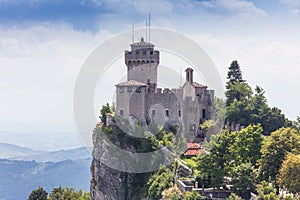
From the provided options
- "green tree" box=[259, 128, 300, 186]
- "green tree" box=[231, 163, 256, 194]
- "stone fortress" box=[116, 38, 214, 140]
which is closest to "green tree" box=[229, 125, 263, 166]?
"green tree" box=[231, 163, 256, 194]

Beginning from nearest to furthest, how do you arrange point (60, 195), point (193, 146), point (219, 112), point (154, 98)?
point (193, 146), point (154, 98), point (219, 112), point (60, 195)

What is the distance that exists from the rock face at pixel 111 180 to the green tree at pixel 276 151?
1659 cm

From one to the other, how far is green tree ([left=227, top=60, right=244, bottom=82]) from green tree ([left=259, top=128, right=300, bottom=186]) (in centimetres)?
2932

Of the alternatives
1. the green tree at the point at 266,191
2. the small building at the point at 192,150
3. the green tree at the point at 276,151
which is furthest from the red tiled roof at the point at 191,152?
the green tree at the point at 266,191

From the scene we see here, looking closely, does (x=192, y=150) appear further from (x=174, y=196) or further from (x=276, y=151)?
(x=276, y=151)

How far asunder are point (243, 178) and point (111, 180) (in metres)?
20.3

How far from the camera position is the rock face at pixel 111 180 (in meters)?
63.9

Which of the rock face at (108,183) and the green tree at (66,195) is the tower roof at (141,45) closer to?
the rock face at (108,183)

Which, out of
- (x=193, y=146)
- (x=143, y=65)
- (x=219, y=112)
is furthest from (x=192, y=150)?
(x=143, y=65)

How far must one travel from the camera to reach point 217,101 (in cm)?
7281

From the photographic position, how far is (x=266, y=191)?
4619 centimetres

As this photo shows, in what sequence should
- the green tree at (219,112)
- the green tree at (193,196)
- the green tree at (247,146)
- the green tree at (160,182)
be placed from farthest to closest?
the green tree at (219,112)
the green tree at (160,182)
the green tree at (247,146)
the green tree at (193,196)

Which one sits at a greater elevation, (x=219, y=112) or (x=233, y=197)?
(x=219, y=112)

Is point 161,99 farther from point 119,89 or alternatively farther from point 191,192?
point 191,192
